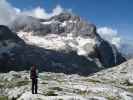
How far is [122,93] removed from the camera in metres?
81.0

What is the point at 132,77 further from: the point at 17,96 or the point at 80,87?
the point at 17,96

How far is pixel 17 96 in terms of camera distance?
2778 inches

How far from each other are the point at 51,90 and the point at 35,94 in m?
8.62

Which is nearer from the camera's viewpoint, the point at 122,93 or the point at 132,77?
the point at 122,93

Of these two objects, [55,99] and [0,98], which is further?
[0,98]

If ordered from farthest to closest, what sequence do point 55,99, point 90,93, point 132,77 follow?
1. point 132,77
2. point 90,93
3. point 55,99

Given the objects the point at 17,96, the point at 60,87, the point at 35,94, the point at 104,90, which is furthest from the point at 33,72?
the point at 104,90

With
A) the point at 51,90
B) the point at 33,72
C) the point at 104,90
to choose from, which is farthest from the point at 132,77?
the point at 33,72

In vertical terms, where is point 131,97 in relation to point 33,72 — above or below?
below

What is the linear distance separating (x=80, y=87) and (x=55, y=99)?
61.6 feet

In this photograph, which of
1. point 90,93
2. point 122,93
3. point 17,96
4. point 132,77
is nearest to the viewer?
point 17,96

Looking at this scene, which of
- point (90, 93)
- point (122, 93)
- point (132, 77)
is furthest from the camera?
point (132, 77)

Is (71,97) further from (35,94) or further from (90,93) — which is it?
(90,93)

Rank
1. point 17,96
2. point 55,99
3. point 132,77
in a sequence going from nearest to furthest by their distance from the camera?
point 55,99
point 17,96
point 132,77
